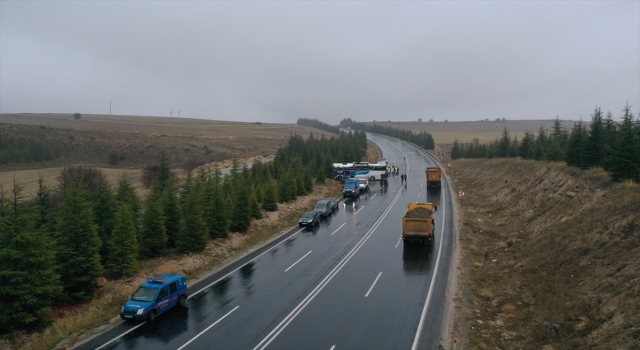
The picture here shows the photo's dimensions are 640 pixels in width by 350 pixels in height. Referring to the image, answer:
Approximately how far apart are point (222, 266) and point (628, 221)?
22139mm

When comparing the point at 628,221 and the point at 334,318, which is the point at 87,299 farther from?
the point at 628,221

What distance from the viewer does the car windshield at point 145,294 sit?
18203mm

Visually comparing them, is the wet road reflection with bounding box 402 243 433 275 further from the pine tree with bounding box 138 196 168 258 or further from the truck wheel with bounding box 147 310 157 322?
the pine tree with bounding box 138 196 168 258

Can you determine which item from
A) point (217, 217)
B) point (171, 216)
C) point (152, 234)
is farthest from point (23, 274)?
point (217, 217)

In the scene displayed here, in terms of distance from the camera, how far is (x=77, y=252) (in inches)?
823

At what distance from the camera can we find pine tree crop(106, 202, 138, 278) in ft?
75.5

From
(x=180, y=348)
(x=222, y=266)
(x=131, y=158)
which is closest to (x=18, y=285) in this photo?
(x=180, y=348)

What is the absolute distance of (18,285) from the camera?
17484 millimetres

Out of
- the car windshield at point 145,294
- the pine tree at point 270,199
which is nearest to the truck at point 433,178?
the pine tree at point 270,199

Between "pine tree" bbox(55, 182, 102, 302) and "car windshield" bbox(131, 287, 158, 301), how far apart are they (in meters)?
4.09

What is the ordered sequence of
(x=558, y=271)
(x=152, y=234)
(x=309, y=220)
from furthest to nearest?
(x=309, y=220) < (x=152, y=234) < (x=558, y=271)

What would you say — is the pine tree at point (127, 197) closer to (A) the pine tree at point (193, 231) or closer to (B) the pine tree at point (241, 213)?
(A) the pine tree at point (193, 231)

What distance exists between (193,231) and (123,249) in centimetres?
506

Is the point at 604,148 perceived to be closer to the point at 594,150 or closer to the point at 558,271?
the point at 594,150
